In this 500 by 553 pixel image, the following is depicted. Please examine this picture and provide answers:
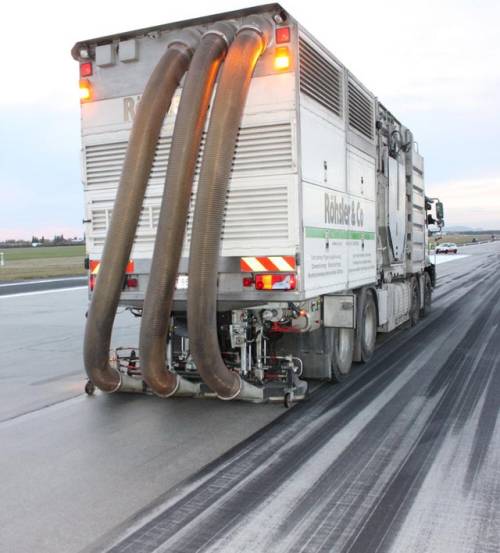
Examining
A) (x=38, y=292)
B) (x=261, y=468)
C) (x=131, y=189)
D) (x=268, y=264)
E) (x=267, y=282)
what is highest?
(x=131, y=189)

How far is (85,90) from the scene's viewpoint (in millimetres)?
7219

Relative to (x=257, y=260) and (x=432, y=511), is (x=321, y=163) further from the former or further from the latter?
(x=432, y=511)

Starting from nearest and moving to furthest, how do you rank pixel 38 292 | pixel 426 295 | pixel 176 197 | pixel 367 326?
1. pixel 176 197
2. pixel 367 326
3. pixel 426 295
4. pixel 38 292

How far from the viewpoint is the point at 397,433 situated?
19.3 feet

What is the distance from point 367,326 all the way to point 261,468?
15.7 ft

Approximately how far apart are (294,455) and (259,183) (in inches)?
→ 110

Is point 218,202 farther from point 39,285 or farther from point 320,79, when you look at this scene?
point 39,285

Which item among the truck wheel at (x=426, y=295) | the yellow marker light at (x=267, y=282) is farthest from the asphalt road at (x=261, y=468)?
the truck wheel at (x=426, y=295)

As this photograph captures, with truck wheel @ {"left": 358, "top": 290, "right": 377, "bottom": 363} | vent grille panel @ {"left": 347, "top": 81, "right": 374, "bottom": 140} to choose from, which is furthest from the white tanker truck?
truck wheel @ {"left": 358, "top": 290, "right": 377, "bottom": 363}

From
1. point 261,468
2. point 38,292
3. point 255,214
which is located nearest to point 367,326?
point 255,214

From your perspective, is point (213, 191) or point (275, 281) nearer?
point (213, 191)

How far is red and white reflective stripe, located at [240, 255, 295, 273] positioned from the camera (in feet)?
20.7

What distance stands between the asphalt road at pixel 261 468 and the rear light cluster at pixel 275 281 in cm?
140

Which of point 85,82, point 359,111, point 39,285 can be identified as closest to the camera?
point 85,82
